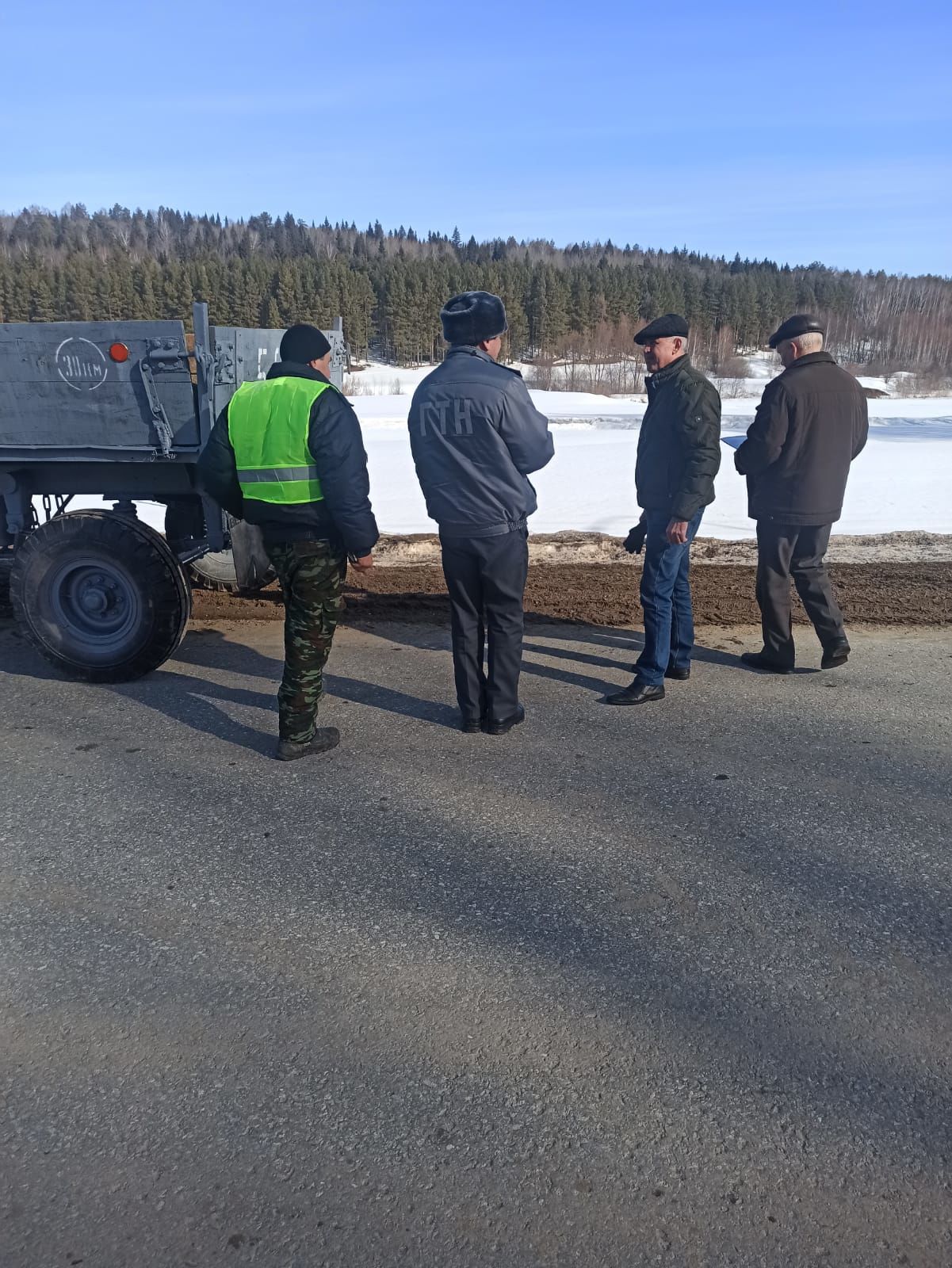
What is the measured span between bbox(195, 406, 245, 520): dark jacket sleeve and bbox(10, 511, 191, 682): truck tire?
1.10 meters

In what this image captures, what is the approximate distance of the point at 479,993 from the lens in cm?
273

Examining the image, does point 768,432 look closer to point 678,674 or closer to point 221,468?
point 678,674

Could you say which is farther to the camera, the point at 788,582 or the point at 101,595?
the point at 788,582

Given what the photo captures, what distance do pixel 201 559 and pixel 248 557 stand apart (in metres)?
1.12

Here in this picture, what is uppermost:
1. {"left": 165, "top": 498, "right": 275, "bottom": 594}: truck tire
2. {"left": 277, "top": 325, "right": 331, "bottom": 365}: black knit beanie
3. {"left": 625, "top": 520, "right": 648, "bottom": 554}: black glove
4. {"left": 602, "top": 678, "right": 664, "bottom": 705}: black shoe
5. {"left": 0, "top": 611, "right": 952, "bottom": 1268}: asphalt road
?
{"left": 277, "top": 325, "right": 331, "bottom": 365}: black knit beanie

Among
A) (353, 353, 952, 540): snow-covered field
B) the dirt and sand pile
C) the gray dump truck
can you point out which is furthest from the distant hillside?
the gray dump truck

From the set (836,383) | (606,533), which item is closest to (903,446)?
(606,533)

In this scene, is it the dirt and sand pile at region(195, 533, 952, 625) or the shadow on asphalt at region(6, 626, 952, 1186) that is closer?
the shadow on asphalt at region(6, 626, 952, 1186)

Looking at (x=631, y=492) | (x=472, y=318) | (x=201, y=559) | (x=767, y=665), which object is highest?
(x=472, y=318)

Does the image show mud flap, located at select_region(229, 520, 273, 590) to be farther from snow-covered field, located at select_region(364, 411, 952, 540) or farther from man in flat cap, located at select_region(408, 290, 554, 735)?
snow-covered field, located at select_region(364, 411, 952, 540)

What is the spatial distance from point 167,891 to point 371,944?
808mm

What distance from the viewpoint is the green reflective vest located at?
408 cm

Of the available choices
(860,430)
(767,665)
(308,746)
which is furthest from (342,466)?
(860,430)

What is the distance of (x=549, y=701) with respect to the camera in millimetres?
5090
